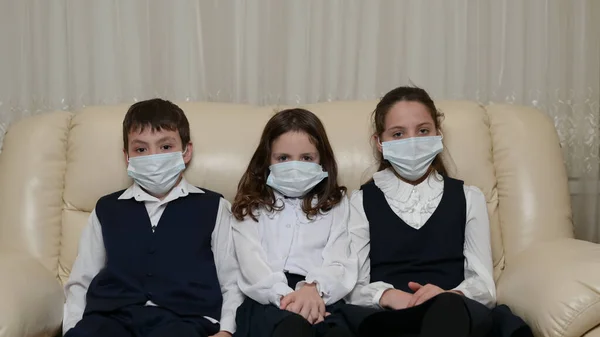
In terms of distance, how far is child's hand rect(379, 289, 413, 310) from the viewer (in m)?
1.82

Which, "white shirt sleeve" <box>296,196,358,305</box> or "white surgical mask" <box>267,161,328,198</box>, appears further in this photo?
"white surgical mask" <box>267,161,328,198</box>

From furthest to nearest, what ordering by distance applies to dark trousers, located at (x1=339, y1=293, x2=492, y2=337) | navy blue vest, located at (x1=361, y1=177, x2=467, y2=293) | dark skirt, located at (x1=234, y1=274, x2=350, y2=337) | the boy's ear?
the boy's ear → navy blue vest, located at (x1=361, y1=177, x2=467, y2=293) → dark skirt, located at (x1=234, y1=274, x2=350, y2=337) → dark trousers, located at (x1=339, y1=293, x2=492, y2=337)

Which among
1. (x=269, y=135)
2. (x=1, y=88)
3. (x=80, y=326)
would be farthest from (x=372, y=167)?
(x=1, y=88)

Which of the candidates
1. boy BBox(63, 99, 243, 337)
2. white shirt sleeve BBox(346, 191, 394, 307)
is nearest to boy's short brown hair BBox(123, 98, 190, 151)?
boy BBox(63, 99, 243, 337)

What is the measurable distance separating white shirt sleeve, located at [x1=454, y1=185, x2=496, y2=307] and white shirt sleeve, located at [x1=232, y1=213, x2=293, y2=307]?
1.60ft

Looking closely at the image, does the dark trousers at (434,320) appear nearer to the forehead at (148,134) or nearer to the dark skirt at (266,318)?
the dark skirt at (266,318)

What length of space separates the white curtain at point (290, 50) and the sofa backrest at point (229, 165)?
336mm

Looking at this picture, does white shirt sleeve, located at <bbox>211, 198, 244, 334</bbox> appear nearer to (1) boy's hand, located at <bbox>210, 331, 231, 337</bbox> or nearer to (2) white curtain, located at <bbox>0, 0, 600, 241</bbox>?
(1) boy's hand, located at <bbox>210, 331, 231, 337</bbox>

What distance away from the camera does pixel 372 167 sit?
2.14 m

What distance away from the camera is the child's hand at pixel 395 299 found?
1818 mm

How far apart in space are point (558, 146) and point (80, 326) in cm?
149

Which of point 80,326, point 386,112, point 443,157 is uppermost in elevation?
point 386,112

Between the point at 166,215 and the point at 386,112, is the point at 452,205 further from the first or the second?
the point at 166,215

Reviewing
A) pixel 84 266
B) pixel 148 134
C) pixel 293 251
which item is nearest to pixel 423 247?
pixel 293 251
